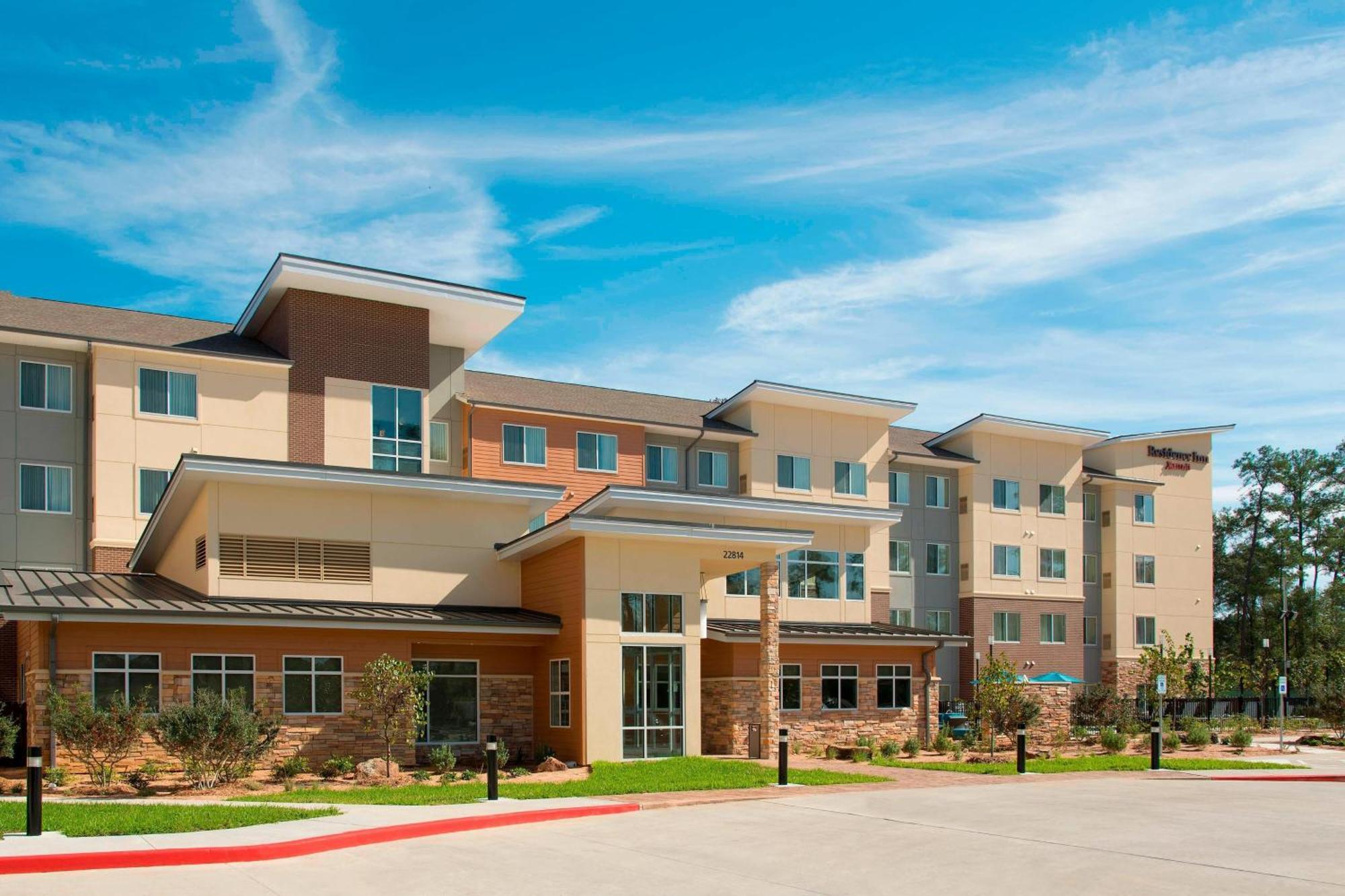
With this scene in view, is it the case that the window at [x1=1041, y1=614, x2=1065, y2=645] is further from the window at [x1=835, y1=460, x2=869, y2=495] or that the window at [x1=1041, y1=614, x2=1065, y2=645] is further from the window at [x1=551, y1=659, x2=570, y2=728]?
the window at [x1=551, y1=659, x2=570, y2=728]

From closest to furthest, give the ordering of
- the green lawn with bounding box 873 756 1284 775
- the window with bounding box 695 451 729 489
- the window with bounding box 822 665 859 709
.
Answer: the green lawn with bounding box 873 756 1284 775 → the window with bounding box 822 665 859 709 → the window with bounding box 695 451 729 489

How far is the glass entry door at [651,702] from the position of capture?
26.1 metres

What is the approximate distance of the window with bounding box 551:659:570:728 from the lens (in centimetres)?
2648

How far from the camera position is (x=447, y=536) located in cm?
2831

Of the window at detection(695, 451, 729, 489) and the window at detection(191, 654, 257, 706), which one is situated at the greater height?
the window at detection(695, 451, 729, 489)

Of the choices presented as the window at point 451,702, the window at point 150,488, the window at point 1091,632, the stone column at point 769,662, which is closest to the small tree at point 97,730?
the window at point 451,702

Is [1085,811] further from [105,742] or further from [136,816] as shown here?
[105,742]

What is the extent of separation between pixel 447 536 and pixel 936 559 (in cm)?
2871

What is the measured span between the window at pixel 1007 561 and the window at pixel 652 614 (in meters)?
28.7

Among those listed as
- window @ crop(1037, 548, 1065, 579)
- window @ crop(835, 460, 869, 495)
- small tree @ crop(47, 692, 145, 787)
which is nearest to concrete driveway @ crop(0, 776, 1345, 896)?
small tree @ crop(47, 692, 145, 787)

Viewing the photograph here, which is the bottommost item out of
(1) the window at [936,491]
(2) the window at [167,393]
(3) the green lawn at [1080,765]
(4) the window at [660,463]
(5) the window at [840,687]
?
(3) the green lawn at [1080,765]

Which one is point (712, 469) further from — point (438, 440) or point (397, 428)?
point (397, 428)

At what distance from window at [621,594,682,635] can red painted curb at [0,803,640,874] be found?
992 cm

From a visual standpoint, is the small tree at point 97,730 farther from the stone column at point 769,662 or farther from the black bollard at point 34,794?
the stone column at point 769,662
